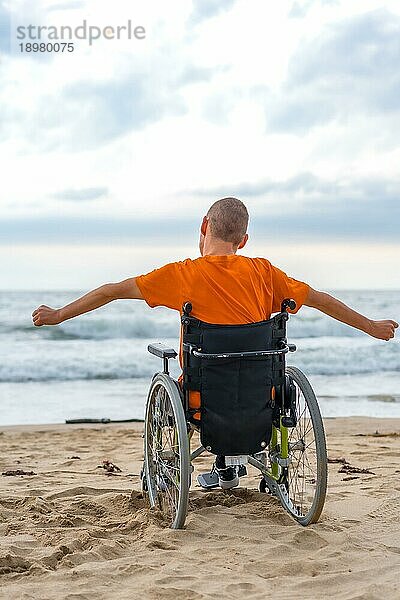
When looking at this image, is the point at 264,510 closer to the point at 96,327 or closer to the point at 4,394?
the point at 4,394

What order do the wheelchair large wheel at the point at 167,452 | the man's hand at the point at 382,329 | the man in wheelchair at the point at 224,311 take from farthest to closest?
the man's hand at the point at 382,329
the man in wheelchair at the point at 224,311
the wheelchair large wheel at the point at 167,452

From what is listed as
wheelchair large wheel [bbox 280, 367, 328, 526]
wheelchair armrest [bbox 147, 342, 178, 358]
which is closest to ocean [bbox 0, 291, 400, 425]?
wheelchair armrest [bbox 147, 342, 178, 358]

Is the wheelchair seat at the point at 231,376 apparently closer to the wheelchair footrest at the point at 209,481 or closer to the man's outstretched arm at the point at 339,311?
the man's outstretched arm at the point at 339,311

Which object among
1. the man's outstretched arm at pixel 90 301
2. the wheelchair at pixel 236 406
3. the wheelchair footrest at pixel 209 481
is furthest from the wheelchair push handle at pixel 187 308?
the wheelchair footrest at pixel 209 481

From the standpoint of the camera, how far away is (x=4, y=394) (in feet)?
35.9

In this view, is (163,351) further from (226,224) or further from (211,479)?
(211,479)

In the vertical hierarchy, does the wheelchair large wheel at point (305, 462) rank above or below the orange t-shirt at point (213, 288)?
below

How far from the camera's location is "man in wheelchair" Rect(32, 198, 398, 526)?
375 cm

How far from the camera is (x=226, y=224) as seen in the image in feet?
13.0

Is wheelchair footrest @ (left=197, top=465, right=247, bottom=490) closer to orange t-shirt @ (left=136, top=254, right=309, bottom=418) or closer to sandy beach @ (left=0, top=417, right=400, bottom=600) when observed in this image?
sandy beach @ (left=0, top=417, right=400, bottom=600)

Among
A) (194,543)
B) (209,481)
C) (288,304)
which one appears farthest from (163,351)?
(194,543)

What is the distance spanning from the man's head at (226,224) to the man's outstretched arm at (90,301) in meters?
0.43

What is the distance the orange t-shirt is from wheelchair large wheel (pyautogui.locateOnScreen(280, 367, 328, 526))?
1.29 ft

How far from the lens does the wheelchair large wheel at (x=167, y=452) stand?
3629 millimetres
